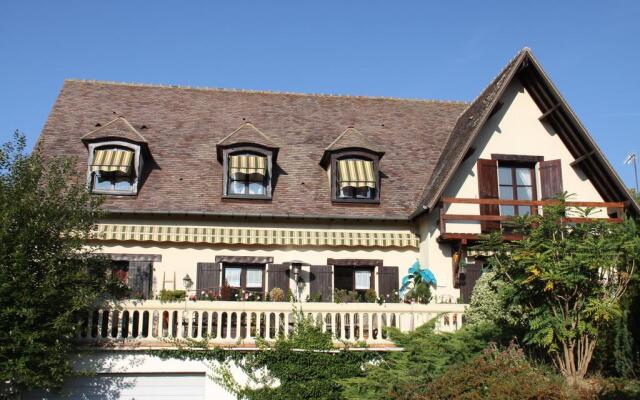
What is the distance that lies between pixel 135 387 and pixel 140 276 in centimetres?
449

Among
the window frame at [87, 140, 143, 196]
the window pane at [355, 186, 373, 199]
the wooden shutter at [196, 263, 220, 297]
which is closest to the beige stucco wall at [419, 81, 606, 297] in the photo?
the window pane at [355, 186, 373, 199]

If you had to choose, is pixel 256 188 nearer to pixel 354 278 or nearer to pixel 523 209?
pixel 354 278

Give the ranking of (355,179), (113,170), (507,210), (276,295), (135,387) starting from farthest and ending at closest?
1. (355,179)
2. (507,210)
3. (113,170)
4. (276,295)
5. (135,387)

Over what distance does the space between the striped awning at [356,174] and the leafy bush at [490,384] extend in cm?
858

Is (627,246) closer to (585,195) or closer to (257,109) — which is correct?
(585,195)

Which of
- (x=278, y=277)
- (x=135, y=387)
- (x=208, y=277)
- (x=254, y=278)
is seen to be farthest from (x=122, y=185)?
(x=135, y=387)

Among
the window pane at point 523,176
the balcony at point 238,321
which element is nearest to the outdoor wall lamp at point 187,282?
the balcony at point 238,321

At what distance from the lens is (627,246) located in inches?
572

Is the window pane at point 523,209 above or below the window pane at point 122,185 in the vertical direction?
below

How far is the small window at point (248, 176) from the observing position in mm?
21188

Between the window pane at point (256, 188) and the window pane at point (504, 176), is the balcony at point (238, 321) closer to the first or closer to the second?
the window pane at point (256, 188)

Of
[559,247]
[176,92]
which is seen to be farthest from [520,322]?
[176,92]

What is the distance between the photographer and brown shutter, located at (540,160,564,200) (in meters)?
21.4

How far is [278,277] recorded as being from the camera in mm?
20438
